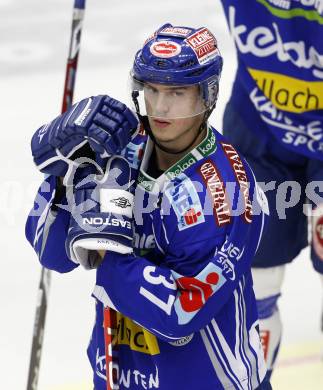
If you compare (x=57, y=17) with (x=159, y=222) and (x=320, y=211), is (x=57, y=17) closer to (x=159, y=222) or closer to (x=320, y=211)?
(x=320, y=211)

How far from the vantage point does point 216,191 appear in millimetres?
2182

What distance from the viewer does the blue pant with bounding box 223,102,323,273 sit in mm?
3082

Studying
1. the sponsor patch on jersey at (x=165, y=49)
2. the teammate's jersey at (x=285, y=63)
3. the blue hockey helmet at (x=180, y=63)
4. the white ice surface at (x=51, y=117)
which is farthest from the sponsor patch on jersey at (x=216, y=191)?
the white ice surface at (x=51, y=117)

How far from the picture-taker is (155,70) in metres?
2.12

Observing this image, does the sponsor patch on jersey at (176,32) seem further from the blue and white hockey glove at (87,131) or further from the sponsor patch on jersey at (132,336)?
the sponsor patch on jersey at (132,336)

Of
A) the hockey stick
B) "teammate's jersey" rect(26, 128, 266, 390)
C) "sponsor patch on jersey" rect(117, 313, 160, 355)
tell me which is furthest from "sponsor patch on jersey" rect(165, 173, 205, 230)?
the hockey stick

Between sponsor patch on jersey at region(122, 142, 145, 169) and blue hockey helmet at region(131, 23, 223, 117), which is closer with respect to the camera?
blue hockey helmet at region(131, 23, 223, 117)

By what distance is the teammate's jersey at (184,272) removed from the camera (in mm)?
2109

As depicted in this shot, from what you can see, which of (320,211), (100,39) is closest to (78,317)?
(320,211)

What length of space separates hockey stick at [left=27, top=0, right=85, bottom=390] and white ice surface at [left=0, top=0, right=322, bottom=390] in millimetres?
443

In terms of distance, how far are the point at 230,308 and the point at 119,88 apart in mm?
2766

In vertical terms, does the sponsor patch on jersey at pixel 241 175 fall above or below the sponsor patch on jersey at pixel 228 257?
above

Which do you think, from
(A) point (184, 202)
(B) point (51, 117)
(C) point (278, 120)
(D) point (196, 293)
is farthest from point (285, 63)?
(B) point (51, 117)

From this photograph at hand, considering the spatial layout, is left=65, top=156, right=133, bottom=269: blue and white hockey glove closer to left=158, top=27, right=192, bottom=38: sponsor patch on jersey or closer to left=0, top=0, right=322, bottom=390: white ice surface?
left=158, top=27, right=192, bottom=38: sponsor patch on jersey
